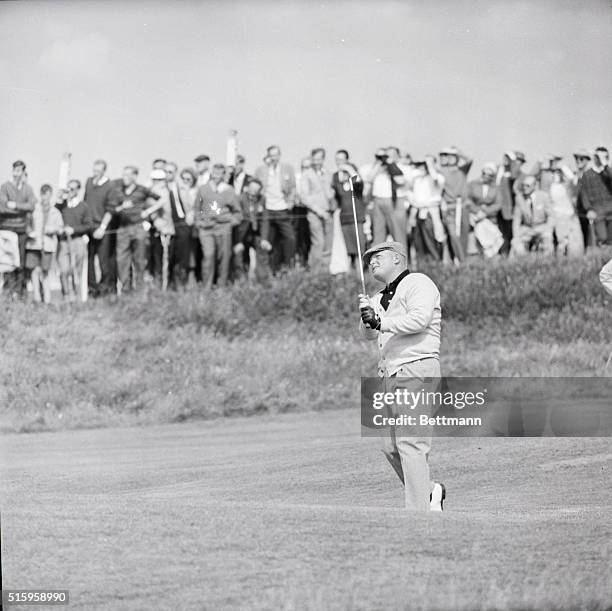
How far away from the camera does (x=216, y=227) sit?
8680 mm

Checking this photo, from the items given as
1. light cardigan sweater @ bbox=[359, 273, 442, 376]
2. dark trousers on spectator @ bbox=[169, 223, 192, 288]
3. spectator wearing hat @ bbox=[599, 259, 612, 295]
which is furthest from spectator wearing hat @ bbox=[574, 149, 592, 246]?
dark trousers on spectator @ bbox=[169, 223, 192, 288]

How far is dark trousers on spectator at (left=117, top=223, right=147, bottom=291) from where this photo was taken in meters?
8.76

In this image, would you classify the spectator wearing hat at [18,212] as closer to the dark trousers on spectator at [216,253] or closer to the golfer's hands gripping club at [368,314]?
the dark trousers on spectator at [216,253]

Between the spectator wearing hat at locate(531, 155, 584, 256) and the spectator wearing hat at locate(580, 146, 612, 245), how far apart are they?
0.26 ft

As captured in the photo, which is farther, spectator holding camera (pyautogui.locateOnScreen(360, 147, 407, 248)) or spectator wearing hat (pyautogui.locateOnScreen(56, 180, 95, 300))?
spectator wearing hat (pyautogui.locateOnScreen(56, 180, 95, 300))

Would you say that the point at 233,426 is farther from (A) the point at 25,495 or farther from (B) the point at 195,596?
(B) the point at 195,596

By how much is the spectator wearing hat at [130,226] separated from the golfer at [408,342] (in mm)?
2568

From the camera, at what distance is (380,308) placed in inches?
250

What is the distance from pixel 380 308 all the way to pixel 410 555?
121 centimetres

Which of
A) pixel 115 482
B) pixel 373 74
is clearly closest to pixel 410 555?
pixel 115 482

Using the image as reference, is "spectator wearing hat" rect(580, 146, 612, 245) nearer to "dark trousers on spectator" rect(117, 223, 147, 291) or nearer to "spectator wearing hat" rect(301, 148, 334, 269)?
"spectator wearing hat" rect(301, 148, 334, 269)

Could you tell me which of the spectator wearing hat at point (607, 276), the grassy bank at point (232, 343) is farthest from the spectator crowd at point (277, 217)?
the spectator wearing hat at point (607, 276)

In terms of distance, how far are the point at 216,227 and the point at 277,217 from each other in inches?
15.9

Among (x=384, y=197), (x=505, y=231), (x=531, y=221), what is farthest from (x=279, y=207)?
(x=531, y=221)
